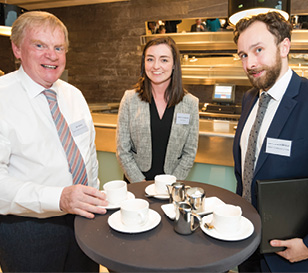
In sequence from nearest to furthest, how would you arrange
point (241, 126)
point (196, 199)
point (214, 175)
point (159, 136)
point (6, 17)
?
point (196, 199) < point (241, 126) < point (6, 17) < point (159, 136) < point (214, 175)

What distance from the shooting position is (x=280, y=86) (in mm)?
1485

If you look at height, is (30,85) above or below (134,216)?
above

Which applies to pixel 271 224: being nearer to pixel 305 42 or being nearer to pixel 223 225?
pixel 223 225

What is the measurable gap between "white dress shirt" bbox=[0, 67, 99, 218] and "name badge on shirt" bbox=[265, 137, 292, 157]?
39.8 inches

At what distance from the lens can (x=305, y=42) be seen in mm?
3805

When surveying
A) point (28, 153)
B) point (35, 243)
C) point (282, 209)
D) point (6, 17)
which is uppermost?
point (6, 17)

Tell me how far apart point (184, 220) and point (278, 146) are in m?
0.64

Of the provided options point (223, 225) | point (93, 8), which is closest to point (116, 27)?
point (93, 8)

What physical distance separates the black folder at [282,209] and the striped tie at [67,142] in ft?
2.98

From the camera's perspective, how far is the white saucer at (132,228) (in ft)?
3.52

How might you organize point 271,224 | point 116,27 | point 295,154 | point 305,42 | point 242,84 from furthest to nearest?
point 116,27
point 242,84
point 305,42
point 295,154
point 271,224

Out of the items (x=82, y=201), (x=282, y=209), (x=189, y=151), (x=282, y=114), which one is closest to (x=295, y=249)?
(x=282, y=209)

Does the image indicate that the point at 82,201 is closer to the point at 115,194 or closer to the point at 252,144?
the point at 115,194

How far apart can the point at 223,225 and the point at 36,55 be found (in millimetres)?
1187
